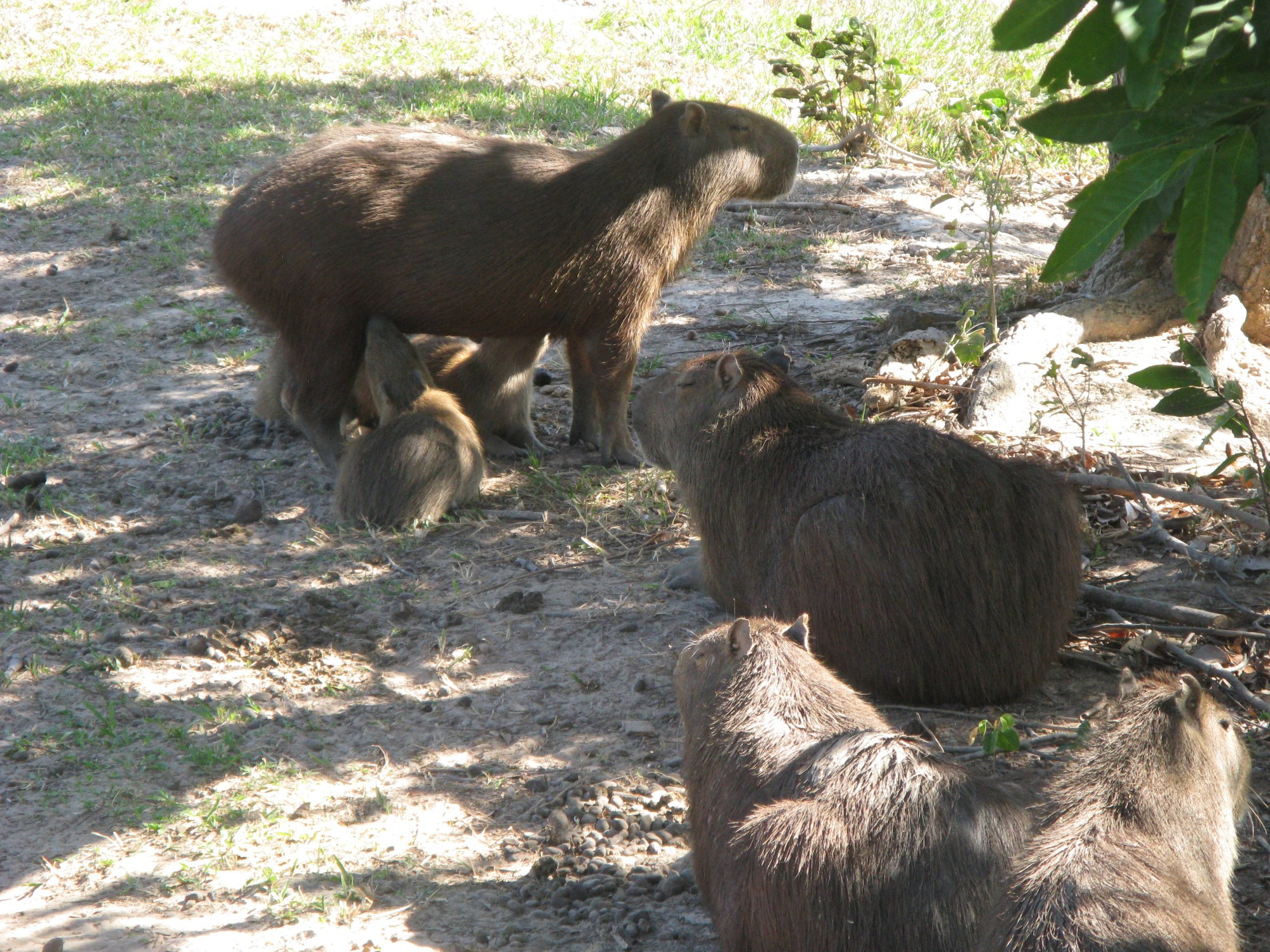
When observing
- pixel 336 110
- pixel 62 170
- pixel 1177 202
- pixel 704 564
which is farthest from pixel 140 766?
pixel 336 110

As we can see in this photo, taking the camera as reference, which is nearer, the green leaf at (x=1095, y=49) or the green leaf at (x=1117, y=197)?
the green leaf at (x=1095, y=49)

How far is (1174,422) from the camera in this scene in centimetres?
494

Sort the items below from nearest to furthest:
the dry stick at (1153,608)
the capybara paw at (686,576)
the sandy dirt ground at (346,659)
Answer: the sandy dirt ground at (346,659) < the dry stick at (1153,608) < the capybara paw at (686,576)

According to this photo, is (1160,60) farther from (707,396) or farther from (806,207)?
(806,207)

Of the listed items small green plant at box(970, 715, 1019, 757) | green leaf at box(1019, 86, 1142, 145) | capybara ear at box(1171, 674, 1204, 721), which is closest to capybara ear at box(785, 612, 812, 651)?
small green plant at box(970, 715, 1019, 757)

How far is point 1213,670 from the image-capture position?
3242 millimetres

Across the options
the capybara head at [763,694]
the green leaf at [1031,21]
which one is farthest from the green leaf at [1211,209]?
the capybara head at [763,694]

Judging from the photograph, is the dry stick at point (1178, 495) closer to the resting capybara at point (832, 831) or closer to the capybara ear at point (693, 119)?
the resting capybara at point (832, 831)

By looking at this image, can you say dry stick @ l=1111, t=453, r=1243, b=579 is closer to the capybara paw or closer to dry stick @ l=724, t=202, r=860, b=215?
the capybara paw

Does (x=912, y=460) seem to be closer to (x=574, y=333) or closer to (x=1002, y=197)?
(x=574, y=333)

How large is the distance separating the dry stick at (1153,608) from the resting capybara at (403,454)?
8.24ft

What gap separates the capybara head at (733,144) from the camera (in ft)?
17.4

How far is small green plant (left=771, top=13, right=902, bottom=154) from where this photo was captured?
26.9 feet

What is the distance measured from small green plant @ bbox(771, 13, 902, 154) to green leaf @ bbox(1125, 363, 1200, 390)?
5631mm
